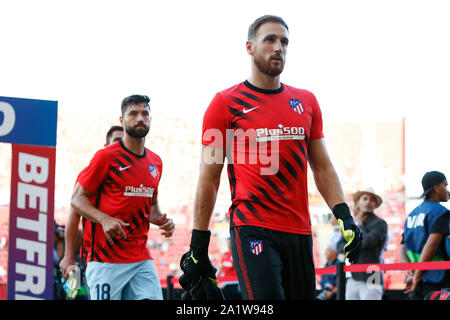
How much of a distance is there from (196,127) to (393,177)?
9.96m

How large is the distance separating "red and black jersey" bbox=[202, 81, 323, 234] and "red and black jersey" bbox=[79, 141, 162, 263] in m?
2.11

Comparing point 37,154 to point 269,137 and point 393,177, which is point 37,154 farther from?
point 393,177

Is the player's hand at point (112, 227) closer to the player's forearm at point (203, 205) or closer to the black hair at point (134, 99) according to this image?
the black hair at point (134, 99)

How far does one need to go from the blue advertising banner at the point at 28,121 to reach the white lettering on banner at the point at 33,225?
0.73 ft

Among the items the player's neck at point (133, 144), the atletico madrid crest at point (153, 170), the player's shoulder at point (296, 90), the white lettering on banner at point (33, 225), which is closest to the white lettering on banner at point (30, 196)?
the white lettering on banner at point (33, 225)

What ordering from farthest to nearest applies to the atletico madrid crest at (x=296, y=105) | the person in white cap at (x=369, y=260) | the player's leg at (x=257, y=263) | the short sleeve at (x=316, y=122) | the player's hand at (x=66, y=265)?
the person in white cap at (x=369, y=260)
the player's hand at (x=66, y=265)
the short sleeve at (x=316, y=122)
the atletico madrid crest at (x=296, y=105)
the player's leg at (x=257, y=263)

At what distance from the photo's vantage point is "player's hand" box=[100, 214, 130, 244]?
17.2 feet

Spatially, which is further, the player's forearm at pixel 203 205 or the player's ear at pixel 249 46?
the player's ear at pixel 249 46

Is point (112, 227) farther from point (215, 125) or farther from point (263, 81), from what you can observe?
point (263, 81)

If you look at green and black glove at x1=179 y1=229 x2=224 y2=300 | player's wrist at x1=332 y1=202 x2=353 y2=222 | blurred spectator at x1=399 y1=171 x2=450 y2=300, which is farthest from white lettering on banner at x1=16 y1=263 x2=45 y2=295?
blurred spectator at x1=399 y1=171 x2=450 y2=300

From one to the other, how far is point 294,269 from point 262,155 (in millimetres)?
667

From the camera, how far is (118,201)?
5641 mm

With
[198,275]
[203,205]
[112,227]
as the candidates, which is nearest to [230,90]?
[203,205]

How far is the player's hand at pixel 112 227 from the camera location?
5.25 meters
